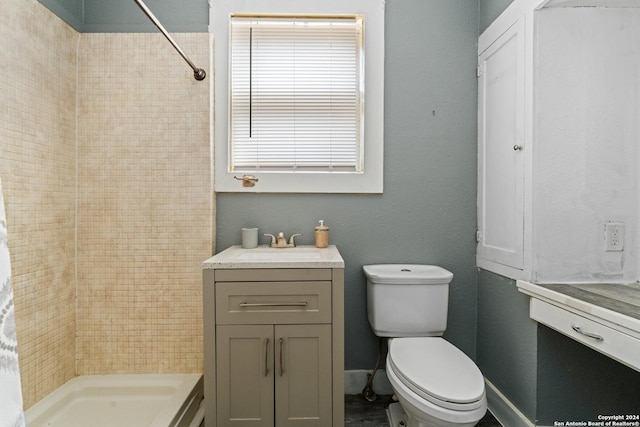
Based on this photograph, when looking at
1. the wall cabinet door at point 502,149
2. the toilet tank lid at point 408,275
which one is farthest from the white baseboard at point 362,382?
the wall cabinet door at point 502,149

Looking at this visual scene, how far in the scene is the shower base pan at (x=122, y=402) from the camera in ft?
5.28

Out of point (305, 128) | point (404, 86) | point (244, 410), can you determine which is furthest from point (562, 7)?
point (244, 410)

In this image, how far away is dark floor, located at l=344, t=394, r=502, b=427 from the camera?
1.74m

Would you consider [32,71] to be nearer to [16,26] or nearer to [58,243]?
[16,26]

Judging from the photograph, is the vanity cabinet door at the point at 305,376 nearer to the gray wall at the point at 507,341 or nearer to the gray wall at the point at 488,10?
the gray wall at the point at 507,341

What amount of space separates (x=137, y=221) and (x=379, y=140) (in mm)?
1476

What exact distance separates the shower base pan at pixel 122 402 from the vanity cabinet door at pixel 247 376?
11.7 inches

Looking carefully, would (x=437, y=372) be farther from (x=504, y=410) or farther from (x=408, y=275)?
(x=504, y=410)

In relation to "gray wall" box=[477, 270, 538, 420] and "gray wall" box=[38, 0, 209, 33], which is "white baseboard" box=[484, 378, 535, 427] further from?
"gray wall" box=[38, 0, 209, 33]

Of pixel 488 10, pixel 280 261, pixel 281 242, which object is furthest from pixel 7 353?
pixel 488 10

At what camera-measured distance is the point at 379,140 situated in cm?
202

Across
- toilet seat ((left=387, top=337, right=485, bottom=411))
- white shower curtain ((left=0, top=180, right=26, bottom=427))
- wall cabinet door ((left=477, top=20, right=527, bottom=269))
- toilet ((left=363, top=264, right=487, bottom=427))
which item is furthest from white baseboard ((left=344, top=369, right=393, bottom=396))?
white shower curtain ((left=0, top=180, right=26, bottom=427))

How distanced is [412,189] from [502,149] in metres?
0.52

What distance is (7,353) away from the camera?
0.39 m
